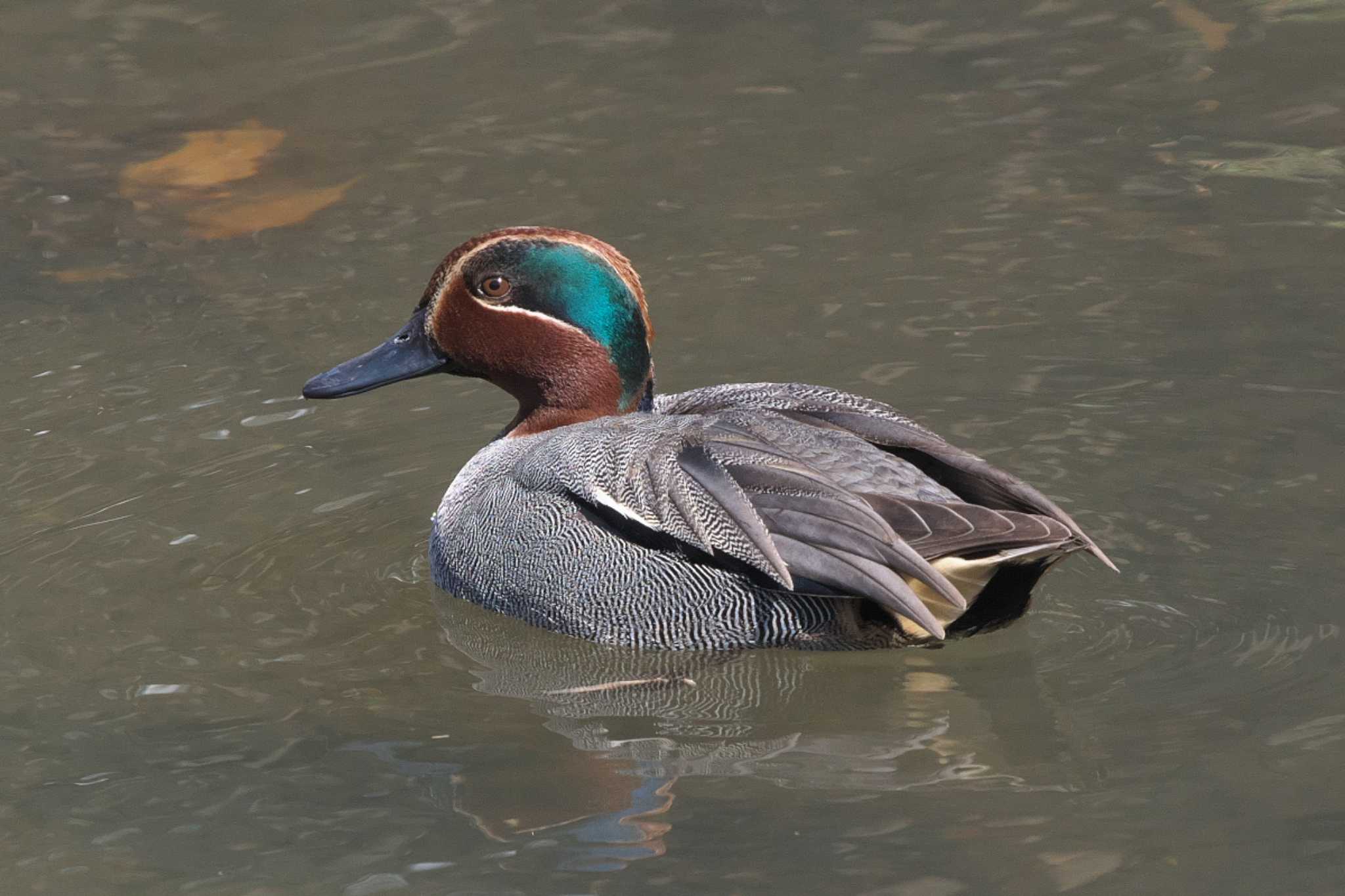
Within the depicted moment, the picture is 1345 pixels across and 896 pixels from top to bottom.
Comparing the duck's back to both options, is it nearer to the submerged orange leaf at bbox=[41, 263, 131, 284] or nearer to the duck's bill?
the duck's bill

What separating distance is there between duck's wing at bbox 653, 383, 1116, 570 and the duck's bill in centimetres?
90

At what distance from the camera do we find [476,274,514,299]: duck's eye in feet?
23.0

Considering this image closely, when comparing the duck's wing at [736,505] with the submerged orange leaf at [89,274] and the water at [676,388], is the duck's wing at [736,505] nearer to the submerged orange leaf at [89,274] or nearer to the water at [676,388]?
the water at [676,388]

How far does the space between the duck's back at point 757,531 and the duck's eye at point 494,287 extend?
0.59m

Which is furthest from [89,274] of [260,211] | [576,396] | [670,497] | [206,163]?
[670,497]

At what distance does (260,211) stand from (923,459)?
17.0 feet

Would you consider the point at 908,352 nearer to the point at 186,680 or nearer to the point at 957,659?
the point at 957,659

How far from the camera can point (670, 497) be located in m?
6.21

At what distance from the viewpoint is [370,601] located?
688cm

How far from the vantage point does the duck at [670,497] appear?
232 inches

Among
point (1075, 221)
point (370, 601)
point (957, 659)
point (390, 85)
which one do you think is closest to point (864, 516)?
point (957, 659)

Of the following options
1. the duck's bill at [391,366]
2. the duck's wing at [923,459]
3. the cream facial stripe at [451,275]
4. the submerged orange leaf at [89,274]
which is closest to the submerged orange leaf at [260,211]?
the submerged orange leaf at [89,274]

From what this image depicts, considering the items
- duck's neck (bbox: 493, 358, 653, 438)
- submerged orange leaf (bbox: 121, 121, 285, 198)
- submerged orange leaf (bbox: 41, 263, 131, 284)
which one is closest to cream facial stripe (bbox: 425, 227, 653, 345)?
duck's neck (bbox: 493, 358, 653, 438)

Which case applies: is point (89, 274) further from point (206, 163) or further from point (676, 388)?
point (676, 388)
